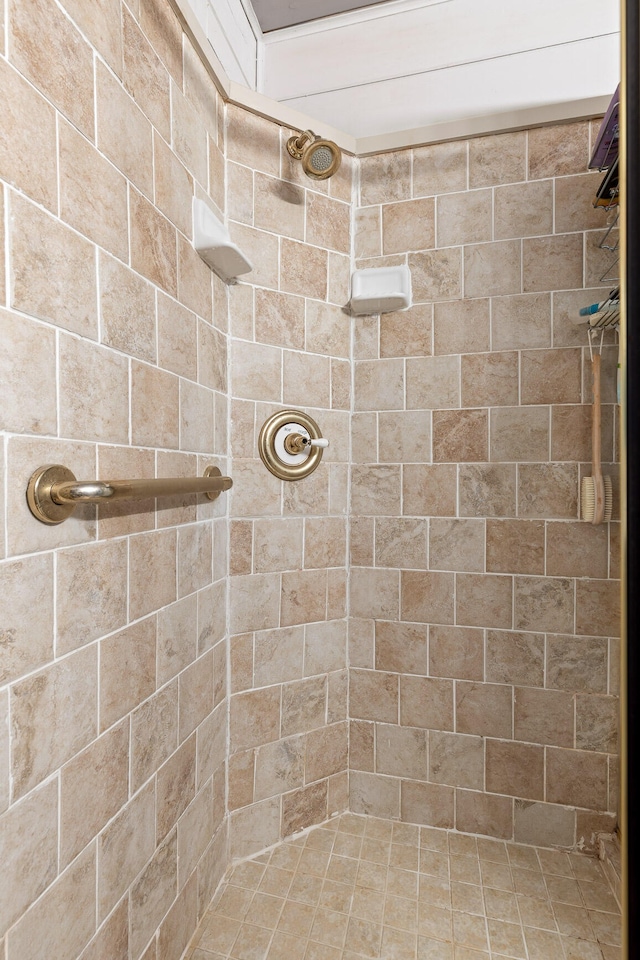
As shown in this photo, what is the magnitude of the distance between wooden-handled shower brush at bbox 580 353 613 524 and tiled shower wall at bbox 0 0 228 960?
1.00 meters

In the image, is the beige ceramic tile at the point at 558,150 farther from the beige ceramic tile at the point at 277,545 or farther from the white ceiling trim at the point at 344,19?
the beige ceramic tile at the point at 277,545

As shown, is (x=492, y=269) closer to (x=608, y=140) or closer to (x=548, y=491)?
(x=608, y=140)

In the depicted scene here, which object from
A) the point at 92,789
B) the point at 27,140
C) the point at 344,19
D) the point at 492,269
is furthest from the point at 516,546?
the point at 344,19

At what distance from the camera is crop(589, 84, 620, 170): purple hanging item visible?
1.12 m

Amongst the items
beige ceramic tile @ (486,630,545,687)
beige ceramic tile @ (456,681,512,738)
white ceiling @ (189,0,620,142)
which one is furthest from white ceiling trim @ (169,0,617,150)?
beige ceramic tile @ (456,681,512,738)

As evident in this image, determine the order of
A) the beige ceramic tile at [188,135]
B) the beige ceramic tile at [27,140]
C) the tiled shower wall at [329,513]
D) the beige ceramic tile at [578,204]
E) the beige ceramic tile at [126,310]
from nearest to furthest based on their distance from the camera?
1. the beige ceramic tile at [27,140]
2. the beige ceramic tile at [126,310]
3. the tiled shower wall at [329,513]
4. the beige ceramic tile at [188,135]
5. the beige ceramic tile at [578,204]

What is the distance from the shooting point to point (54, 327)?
2.30 ft

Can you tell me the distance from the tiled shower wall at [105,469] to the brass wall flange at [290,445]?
8.2 inches

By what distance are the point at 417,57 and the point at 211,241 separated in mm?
1084

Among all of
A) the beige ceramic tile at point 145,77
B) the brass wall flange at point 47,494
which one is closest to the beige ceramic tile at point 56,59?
the beige ceramic tile at point 145,77

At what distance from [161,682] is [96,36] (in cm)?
Answer: 111

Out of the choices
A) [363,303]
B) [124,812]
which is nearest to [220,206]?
[363,303]

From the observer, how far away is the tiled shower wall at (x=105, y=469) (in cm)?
64

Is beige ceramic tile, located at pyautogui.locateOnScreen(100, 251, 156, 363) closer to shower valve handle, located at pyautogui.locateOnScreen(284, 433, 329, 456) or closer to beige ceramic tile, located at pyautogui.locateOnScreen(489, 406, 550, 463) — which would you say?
A: shower valve handle, located at pyautogui.locateOnScreen(284, 433, 329, 456)
